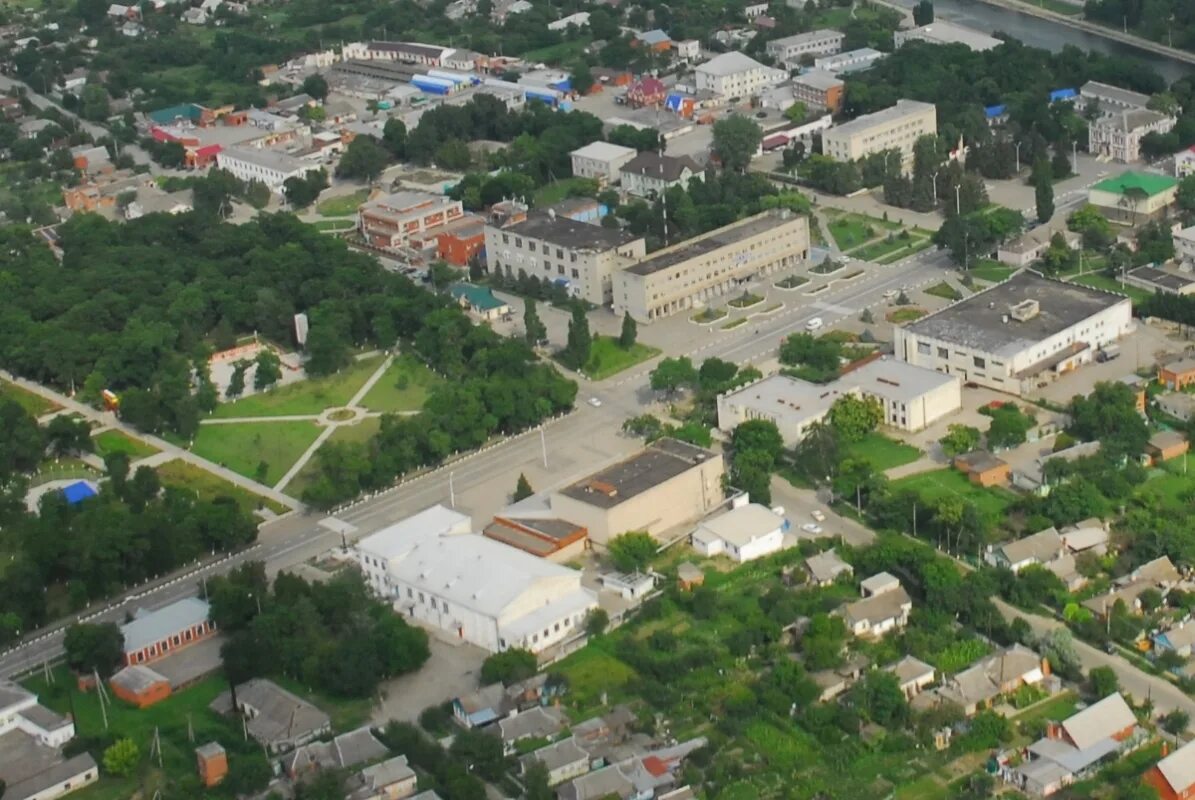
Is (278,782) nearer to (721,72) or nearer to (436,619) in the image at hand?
(436,619)

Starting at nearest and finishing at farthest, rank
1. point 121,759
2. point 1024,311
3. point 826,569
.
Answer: point 121,759
point 826,569
point 1024,311

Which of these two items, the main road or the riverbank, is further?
the riverbank

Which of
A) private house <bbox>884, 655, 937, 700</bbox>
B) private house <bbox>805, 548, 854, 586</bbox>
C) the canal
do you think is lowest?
the canal

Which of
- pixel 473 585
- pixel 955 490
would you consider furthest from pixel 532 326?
pixel 473 585

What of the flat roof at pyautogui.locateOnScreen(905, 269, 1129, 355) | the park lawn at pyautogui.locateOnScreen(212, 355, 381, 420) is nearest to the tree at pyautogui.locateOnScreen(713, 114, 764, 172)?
the flat roof at pyautogui.locateOnScreen(905, 269, 1129, 355)

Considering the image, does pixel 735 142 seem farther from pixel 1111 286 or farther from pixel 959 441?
pixel 959 441

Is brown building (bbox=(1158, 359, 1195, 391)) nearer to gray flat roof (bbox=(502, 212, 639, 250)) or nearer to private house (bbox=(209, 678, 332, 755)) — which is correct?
gray flat roof (bbox=(502, 212, 639, 250))
